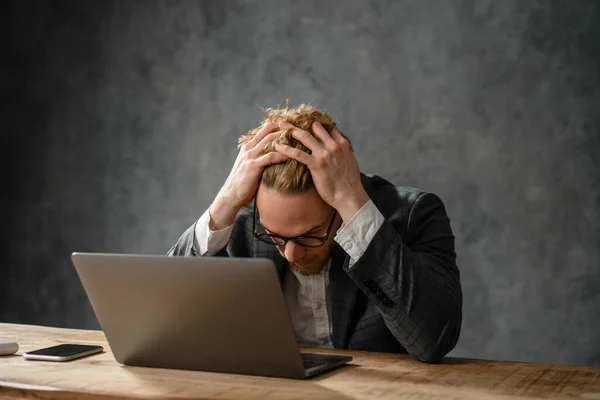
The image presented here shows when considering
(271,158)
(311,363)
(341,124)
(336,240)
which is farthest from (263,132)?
(341,124)

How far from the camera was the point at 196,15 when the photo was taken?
11.6 ft

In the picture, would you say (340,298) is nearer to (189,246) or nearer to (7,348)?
(189,246)

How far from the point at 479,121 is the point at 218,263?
195 centimetres

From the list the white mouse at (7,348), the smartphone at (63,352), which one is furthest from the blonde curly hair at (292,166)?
the white mouse at (7,348)

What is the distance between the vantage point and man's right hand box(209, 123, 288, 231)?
182 cm

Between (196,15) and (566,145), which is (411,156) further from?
(196,15)

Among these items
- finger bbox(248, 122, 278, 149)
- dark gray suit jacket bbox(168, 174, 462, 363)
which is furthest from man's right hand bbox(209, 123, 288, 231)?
dark gray suit jacket bbox(168, 174, 462, 363)

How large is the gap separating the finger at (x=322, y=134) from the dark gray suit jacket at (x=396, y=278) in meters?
0.23

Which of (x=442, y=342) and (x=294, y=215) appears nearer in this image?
(x=442, y=342)

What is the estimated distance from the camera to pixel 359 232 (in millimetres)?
1642

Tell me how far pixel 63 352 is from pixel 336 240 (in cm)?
60

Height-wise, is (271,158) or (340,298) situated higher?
(271,158)

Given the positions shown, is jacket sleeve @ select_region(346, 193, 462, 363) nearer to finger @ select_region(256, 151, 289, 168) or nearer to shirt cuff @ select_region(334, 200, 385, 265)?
shirt cuff @ select_region(334, 200, 385, 265)

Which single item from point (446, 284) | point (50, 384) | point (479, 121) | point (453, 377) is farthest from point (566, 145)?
point (50, 384)
